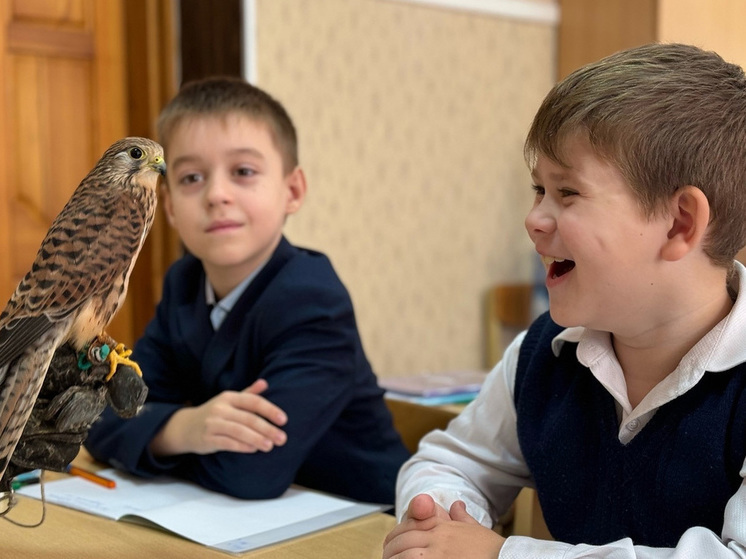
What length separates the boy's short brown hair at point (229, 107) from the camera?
4.76 feet

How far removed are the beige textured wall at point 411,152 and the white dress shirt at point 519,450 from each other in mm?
1749

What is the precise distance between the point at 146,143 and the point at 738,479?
2.20ft

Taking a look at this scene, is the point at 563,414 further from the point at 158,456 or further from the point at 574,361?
the point at 158,456

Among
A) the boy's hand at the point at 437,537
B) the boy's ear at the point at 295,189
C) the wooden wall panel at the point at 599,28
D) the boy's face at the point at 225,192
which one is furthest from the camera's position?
the wooden wall panel at the point at 599,28

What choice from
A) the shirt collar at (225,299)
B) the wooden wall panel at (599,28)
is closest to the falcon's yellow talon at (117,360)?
the shirt collar at (225,299)

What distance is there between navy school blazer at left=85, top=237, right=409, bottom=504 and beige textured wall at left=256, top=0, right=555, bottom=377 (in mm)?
1377

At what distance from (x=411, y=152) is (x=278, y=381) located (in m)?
1.99

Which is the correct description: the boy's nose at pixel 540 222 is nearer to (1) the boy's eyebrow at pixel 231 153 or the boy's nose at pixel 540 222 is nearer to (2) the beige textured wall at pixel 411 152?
(1) the boy's eyebrow at pixel 231 153

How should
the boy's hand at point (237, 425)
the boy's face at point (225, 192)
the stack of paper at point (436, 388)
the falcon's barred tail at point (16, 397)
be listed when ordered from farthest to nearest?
the stack of paper at point (436, 388), the boy's face at point (225, 192), the boy's hand at point (237, 425), the falcon's barred tail at point (16, 397)

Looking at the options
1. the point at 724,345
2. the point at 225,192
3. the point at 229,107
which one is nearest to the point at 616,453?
the point at 724,345

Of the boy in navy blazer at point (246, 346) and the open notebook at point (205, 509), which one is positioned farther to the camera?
the boy in navy blazer at point (246, 346)

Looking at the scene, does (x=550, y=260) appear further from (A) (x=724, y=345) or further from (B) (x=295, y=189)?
(B) (x=295, y=189)

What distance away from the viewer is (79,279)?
775 millimetres

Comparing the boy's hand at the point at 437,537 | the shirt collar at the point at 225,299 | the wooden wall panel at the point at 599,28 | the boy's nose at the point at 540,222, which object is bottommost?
the boy's hand at the point at 437,537
